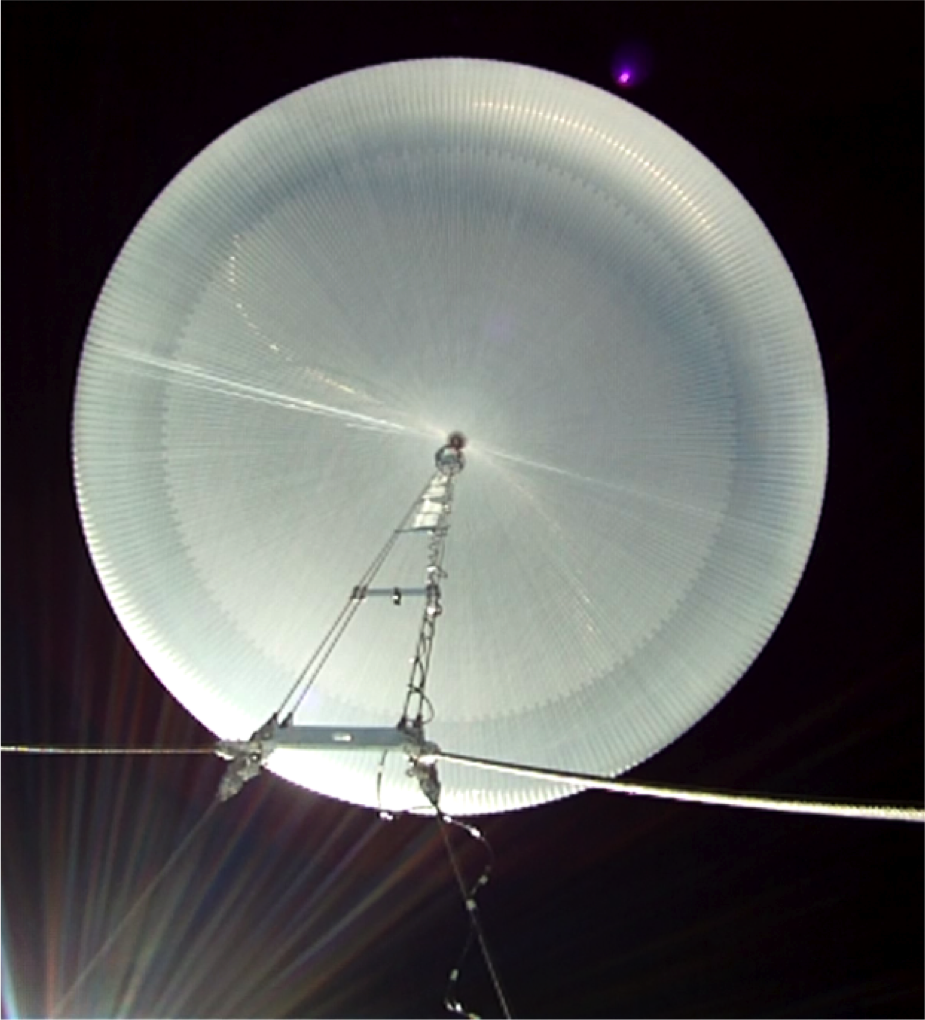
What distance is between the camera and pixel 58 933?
10.2 ft

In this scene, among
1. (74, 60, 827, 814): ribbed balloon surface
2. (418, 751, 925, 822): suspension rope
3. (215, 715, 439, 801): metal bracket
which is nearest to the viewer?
(418, 751, 925, 822): suspension rope

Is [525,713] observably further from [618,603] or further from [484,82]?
[484,82]

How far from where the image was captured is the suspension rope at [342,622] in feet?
8.79

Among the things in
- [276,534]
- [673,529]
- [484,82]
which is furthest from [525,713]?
[484,82]

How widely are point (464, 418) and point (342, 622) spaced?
26.3 inches

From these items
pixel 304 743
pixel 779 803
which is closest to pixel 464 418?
pixel 304 743

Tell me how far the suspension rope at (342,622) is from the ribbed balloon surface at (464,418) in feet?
0.12

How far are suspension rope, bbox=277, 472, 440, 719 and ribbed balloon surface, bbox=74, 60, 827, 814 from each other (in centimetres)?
4

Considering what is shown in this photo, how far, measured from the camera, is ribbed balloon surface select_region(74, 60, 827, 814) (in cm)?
261

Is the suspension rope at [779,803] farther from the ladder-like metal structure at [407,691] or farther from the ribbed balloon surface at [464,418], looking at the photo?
the ribbed balloon surface at [464,418]

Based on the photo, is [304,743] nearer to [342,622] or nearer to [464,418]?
[342,622]

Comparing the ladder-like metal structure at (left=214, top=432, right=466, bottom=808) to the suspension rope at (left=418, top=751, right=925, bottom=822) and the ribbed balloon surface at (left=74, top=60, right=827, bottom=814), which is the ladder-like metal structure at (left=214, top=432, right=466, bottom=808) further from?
the suspension rope at (left=418, top=751, right=925, bottom=822)

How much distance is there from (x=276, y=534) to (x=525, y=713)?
0.85m

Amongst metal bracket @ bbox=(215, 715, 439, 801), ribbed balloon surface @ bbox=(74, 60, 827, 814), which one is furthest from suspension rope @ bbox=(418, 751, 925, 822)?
ribbed balloon surface @ bbox=(74, 60, 827, 814)
